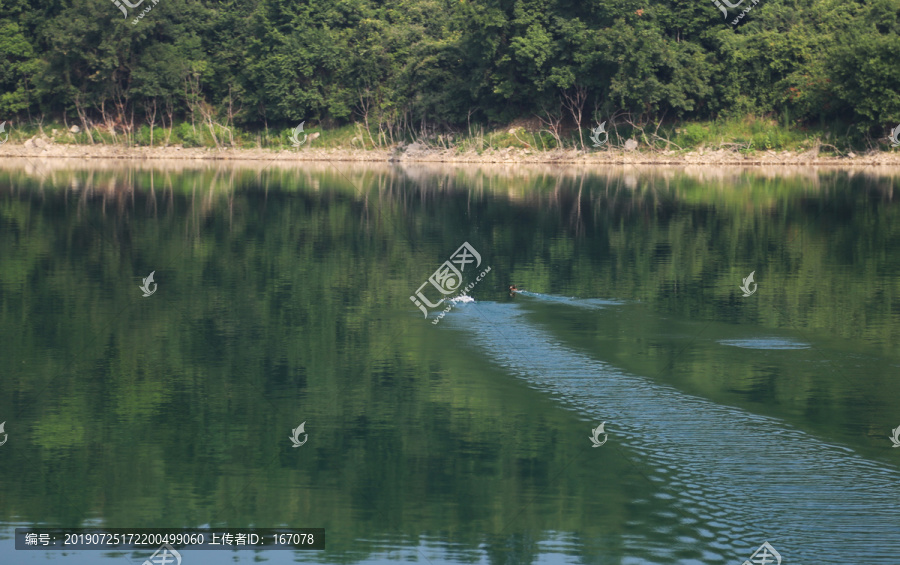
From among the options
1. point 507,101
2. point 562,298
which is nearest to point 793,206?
point 562,298

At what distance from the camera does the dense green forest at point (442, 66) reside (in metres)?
65.6

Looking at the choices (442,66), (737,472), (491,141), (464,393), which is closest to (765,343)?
(464,393)

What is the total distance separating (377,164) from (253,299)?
55.2 m

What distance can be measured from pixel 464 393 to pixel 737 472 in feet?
13.8

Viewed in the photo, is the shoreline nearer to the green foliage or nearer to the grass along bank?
the grass along bank

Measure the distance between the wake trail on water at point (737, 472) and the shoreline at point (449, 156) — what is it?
54230 millimetres

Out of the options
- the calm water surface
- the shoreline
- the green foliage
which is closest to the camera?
the calm water surface

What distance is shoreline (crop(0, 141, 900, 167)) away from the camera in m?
65.8

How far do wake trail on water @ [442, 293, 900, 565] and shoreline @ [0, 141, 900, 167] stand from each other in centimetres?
5423

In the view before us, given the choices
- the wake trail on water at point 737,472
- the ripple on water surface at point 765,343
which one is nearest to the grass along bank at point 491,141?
the ripple on water surface at point 765,343

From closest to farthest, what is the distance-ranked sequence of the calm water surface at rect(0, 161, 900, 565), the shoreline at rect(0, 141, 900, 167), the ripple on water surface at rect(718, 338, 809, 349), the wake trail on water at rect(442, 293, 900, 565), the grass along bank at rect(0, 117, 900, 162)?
1. the wake trail on water at rect(442, 293, 900, 565)
2. the calm water surface at rect(0, 161, 900, 565)
3. the ripple on water surface at rect(718, 338, 809, 349)
4. the shoreline at rect(0, 141, 900, 167)
5. the grass along bank at rect(0, 117, 900, 162)

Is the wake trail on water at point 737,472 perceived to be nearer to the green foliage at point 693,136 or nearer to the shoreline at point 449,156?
the shoreline at point 449,156

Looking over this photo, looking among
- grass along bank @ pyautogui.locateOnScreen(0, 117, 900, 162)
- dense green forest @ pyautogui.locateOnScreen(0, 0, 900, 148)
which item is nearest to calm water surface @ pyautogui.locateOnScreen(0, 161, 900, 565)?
dense green forest @ pyautogui.locateOnScreen(0, 0, 900, 148)

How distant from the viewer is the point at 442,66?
7638 centimetres
